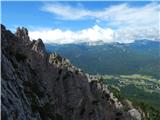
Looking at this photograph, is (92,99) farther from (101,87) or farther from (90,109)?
(101,87)

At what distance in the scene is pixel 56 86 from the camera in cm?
9962

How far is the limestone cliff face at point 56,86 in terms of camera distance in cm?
7181

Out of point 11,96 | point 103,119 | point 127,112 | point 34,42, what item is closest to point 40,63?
point 34,42

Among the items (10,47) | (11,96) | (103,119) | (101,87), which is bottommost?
(103,119)

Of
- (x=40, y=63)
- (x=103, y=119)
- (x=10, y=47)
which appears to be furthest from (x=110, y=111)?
(x=10, y=47)

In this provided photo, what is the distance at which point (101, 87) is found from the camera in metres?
120

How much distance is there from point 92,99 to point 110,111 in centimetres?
971

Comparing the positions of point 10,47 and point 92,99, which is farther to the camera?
point 92,99

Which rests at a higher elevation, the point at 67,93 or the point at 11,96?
the point at 11,96

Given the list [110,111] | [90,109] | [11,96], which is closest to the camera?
[11,96]

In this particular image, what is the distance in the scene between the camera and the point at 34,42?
343ft

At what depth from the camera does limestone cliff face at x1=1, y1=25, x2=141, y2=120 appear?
2827 inches

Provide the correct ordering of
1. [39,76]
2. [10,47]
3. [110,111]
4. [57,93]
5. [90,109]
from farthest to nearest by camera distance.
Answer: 1. [110,111]
2. [90,109]
3. [57,93]
4. [39,76]
5. [10,47]

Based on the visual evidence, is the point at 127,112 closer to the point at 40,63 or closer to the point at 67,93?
the point at 67,93
